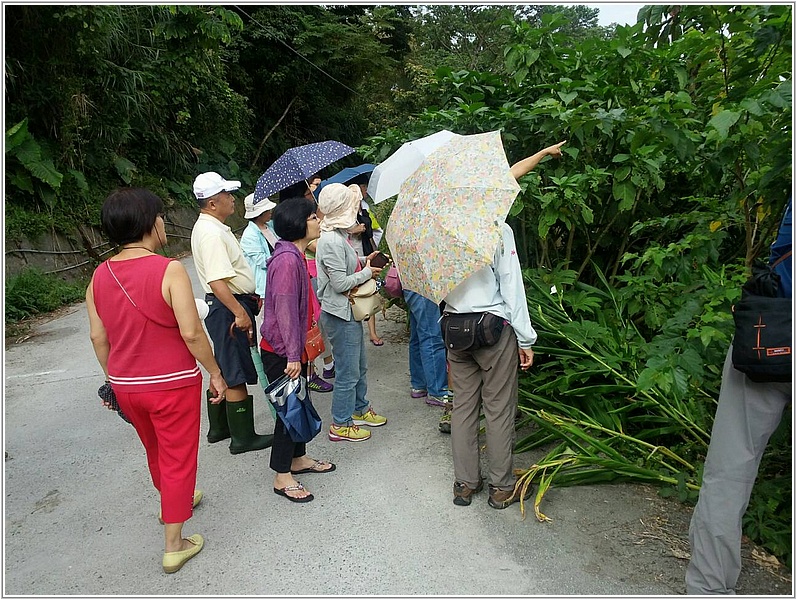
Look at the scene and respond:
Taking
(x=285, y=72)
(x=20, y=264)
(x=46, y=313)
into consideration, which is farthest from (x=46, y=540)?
(x=285, y=72)

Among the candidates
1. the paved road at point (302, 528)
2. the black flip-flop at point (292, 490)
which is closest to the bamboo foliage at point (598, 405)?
the paved road at point (302, 528)

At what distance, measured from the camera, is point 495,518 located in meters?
3.08

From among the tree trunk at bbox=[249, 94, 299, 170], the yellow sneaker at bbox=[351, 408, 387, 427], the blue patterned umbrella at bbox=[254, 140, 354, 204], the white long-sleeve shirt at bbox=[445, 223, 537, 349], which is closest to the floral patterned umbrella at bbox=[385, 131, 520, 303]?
the white long-sleeve shirt at bbox=[445, 223, 537, 349]

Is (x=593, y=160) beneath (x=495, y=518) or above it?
above

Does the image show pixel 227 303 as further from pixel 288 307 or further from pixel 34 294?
pixel 34 294

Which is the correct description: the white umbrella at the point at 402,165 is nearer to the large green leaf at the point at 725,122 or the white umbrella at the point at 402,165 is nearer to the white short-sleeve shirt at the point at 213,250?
the white short-sleeve shirt at the point at 213,250

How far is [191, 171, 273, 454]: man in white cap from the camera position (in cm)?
355

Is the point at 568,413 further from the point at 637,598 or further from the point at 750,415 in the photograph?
the point at 750,415

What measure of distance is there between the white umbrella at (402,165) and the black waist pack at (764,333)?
212cm

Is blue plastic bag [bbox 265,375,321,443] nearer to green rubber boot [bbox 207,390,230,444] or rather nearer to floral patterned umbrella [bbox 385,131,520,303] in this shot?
floral patterned umbrella [bbox 385,131,520,303]

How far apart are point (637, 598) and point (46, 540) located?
2.77 meters

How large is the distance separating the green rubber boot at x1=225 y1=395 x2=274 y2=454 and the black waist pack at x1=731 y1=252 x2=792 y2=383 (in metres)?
2.81

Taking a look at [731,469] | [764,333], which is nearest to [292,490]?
[731,469]

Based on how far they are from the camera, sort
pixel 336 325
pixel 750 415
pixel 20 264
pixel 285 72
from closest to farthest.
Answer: pixel 750 415 < pixel 336 325 < pixel 20 264 < pixel 285 72
